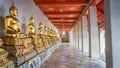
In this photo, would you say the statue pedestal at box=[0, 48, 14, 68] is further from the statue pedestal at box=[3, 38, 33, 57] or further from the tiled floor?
the tiled floor

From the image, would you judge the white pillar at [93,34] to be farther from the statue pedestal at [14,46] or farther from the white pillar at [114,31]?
the statue pedestal at [14,46]

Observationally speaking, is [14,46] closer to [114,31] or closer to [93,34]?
[114,31]

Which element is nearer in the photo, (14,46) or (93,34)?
(14,46)

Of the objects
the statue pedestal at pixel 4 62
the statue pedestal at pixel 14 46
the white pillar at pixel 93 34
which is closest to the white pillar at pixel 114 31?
the statue pedestal at pixel 14 46

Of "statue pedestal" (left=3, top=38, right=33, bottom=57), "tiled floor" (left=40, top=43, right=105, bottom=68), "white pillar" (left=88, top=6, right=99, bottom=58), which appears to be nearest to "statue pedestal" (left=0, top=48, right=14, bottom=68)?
"statue pedestal" (left=3, top=38, right=33, bottom=57)

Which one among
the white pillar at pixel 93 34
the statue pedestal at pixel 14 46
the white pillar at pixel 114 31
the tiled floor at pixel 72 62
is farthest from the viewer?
the white pillar at pixel 93 34

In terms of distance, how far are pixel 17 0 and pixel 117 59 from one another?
127 inches

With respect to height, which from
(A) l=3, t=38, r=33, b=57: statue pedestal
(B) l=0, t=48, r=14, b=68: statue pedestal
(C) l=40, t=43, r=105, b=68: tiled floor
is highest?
(A) l=3, t=38, r=33, b=57: statue pedestal

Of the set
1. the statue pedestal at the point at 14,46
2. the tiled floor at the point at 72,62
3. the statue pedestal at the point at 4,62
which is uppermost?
the statue pedestal at the point at 14,46

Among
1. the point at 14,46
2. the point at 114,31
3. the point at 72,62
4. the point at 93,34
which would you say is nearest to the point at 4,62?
the point at 14,46

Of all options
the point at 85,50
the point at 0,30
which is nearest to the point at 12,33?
the point at 0,30

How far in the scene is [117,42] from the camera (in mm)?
4078

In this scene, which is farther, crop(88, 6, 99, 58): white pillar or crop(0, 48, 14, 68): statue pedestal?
crop(88, 6, 99, 58): white pillar

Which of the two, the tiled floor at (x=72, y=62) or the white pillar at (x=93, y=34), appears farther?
the white pillar at (x=93, y=34)
